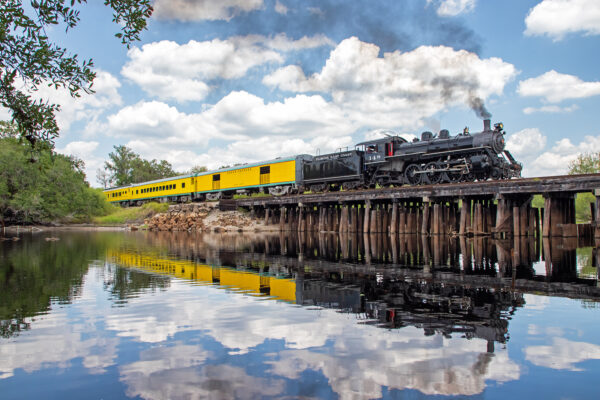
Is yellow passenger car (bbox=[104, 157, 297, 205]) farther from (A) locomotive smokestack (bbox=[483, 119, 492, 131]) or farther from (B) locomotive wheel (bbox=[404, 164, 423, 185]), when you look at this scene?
(A) locomotive smokestack (bbox=[483, 119, 492, 131])

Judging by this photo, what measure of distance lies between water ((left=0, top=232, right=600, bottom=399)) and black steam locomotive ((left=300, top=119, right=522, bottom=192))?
38.5 ft

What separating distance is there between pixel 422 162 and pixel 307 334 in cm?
2189

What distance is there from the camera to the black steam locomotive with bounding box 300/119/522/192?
23328mm

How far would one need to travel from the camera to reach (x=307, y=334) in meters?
6.40

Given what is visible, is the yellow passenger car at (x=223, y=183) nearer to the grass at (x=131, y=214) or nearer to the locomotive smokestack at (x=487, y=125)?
the grass at (x=131, y=214)

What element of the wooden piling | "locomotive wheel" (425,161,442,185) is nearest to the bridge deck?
the wooden piling

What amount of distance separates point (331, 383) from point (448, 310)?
3.75 m

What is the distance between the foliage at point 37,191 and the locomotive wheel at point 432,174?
102ft

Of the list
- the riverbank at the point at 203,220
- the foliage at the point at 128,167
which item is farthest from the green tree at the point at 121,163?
the riverbank at the point at 203,220

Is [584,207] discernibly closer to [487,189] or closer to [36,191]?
[487,189]

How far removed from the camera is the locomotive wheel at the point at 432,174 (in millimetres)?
25450

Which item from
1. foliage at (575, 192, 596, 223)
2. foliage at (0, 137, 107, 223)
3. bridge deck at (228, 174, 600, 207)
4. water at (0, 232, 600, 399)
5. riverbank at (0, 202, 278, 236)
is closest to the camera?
water at (0, 232, 600, 399)

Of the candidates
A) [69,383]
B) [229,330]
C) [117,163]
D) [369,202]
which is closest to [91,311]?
[229,330]

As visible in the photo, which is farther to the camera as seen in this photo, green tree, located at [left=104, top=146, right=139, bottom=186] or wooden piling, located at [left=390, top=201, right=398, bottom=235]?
green tree, located at [left=104, top=146, right=139, bottom=186]
